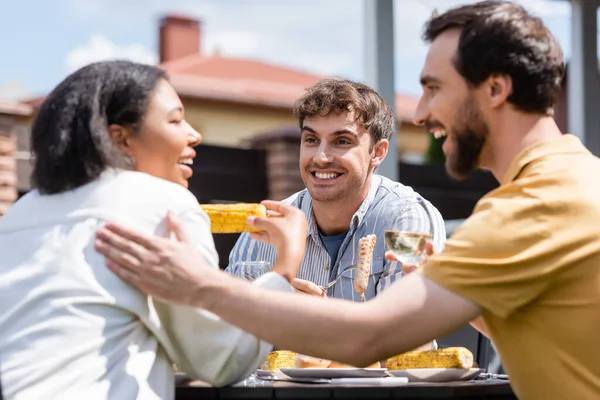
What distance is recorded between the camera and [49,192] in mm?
2252

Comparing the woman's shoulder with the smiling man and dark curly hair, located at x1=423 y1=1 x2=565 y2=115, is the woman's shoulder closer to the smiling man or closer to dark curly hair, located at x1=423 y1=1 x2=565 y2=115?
dark curly hair, located at x1=423 y1=1 x2=565 y2=115

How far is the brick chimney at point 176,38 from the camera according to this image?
40.4 metres

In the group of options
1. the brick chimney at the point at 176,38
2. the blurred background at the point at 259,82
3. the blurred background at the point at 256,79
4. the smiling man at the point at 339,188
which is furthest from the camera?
the brick chimney at the point at 176,38

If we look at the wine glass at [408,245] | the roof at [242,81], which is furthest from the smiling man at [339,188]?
the roof at [242,81]

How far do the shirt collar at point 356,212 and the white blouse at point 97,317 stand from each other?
1845 mm

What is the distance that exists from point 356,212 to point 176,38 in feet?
123

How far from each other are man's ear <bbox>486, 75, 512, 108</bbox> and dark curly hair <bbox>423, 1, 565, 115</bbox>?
10 mm

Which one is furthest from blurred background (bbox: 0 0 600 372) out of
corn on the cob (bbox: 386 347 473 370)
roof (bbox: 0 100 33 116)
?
corn on the cob (bbox: 386 347 473 370)

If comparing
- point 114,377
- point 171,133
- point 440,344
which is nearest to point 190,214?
point 171,133

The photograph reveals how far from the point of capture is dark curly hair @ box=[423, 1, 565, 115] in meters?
2.19

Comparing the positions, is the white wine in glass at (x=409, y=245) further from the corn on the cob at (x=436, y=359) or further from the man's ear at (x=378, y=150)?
the man's ear at (x=378, y=150)

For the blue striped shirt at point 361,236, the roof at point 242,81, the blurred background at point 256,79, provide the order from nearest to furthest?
the blue striped shirt at point 361,236, the blurred background at point 256,79, the roof at point 242,81

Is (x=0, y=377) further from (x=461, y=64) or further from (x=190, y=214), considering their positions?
(x=461, y=64)

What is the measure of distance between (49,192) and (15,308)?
27cm
